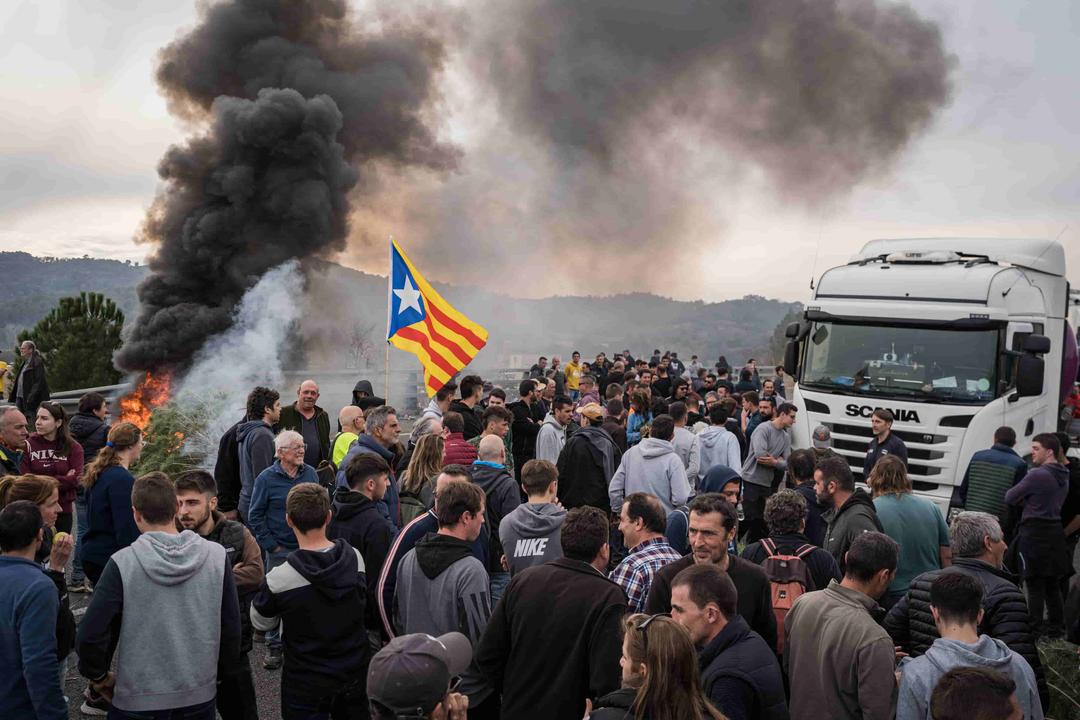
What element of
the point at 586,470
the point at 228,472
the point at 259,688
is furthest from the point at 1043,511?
the point at 228,472

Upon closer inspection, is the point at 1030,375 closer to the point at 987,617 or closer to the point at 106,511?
the point at 987,617

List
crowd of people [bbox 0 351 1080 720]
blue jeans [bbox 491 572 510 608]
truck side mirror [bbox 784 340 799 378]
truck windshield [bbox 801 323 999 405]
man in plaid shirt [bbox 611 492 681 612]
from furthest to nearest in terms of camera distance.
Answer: truck side mirror [bbox 784 340 799 378]
truck windshield [bbox 801 323 999 405]
blue jeans [bbox 491 572 510 608]
man in plaid shirt [bbox 611 492 681 612]
crowd of people [bbox 0 351 1080 720]

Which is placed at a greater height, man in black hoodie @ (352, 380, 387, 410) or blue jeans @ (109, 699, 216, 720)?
man in black hoodie @ (352, 380, 387, 410)

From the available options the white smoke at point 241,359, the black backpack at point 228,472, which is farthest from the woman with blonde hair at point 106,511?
the white smoke at point 241,359

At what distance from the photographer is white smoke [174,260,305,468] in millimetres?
12781

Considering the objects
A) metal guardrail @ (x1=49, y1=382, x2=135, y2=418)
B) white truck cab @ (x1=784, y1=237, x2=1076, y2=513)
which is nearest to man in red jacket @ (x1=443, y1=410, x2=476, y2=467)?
white truck cab @ (x1=784, y1=237, x2=1076, y2=513)

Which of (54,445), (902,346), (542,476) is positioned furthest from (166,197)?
(542,476)

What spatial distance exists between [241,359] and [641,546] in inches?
610

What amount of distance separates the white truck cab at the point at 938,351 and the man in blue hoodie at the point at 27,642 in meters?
8.81

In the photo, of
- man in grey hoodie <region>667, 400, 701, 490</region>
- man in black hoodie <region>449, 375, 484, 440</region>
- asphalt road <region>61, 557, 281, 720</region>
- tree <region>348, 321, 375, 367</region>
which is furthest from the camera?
tree <region>348, 321, 375, 367</region>

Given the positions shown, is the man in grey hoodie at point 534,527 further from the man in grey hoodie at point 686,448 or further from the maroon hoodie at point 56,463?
the maroon hoodie at point 56,463

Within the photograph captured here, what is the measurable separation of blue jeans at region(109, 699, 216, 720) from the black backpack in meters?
3.41

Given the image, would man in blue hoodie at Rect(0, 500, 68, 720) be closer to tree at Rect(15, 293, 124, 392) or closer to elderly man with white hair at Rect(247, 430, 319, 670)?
elderly man with white hair at Rect(247, 430, 319, 670)

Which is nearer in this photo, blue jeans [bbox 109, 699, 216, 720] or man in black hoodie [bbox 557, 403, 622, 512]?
blue jeans [bbox 109, 699, 216, 720]
